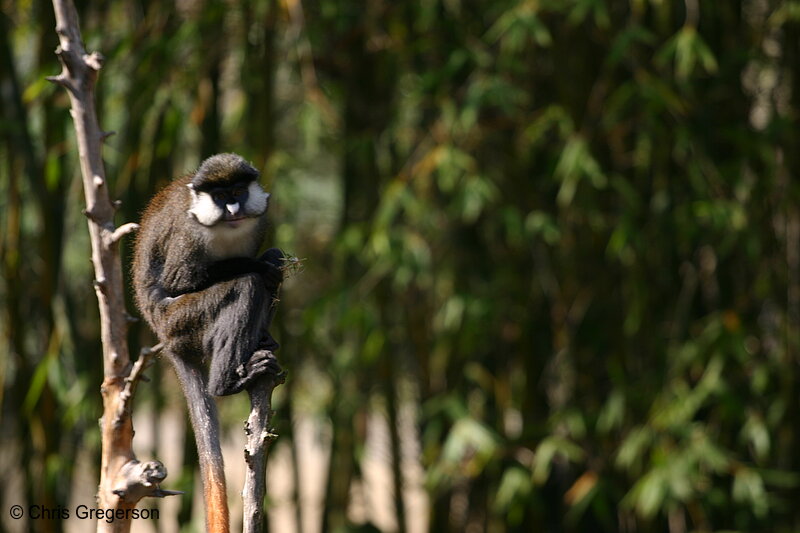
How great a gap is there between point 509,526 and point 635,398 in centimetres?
68

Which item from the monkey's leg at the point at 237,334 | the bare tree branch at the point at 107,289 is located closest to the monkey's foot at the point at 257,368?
the monkey's leg at the point at 237,334

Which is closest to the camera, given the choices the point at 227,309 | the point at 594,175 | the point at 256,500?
the point at 256,500

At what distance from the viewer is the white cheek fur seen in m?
2.06

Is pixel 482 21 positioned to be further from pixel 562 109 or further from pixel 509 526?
pixel 509 526

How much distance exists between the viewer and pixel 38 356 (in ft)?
12.6

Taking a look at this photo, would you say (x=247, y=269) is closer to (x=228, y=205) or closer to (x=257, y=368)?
(x=228, y=205)

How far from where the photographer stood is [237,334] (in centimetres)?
200

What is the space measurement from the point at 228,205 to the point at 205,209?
0.06 m

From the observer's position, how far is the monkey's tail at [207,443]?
5.82 feet

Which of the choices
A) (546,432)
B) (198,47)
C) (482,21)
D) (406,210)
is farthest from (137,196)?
(546,432)
